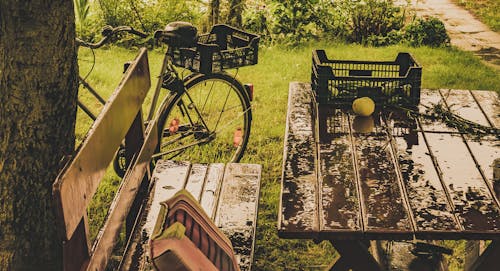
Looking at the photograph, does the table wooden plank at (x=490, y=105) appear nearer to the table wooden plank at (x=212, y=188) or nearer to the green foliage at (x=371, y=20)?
the table wooden plank at (x=212, y=188)

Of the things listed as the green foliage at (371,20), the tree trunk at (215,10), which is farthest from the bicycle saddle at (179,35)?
the green foliage at (371,20)

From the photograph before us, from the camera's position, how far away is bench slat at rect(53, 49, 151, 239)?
2373 mm

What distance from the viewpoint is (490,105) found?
4434 mm

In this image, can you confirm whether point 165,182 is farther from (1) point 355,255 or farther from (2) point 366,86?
(2) point 366,86

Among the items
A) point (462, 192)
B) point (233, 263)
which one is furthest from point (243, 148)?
point (233, 263)

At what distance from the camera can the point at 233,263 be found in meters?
2.58

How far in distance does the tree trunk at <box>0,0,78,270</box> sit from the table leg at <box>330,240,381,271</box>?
4.22ft

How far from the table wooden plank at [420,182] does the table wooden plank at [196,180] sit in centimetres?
101

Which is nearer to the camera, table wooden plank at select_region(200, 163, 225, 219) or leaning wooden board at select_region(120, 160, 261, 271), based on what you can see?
leaning wooden board at select_region(120, 160, 261, 271)

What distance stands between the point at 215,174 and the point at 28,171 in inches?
44.1

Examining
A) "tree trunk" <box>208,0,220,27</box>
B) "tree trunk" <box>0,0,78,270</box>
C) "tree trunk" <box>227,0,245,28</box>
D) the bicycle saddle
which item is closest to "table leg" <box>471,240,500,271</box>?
"tree trunk" <box>0,0,78,270</box>

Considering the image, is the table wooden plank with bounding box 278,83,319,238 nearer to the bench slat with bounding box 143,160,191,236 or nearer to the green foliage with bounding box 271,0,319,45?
the bench slat with bounding box 143,160,191,236

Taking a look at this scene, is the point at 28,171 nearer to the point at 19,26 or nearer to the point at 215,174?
the point at 19,26

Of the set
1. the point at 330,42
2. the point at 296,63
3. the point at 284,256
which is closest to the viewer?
the point at 284,256
